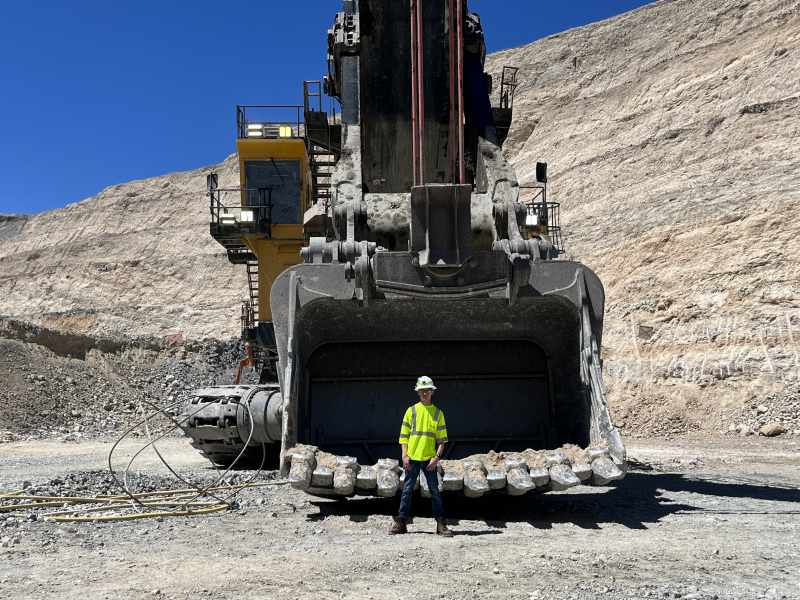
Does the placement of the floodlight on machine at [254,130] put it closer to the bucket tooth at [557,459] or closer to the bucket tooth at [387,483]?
the bucket tooth at [387,483]

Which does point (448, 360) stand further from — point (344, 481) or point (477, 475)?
point (344, 481)

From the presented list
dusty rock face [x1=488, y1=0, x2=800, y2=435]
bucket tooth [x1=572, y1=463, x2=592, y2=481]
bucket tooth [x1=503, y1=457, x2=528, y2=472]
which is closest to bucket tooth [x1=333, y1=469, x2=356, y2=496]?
bucket tooth [x1=503, y1=457, x2=528, y2=472]

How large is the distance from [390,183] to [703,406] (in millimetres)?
9303

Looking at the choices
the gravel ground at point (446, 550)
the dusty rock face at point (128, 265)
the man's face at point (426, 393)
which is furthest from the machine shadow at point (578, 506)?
the dusty rock face at point (128, 265)

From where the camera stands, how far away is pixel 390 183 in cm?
631

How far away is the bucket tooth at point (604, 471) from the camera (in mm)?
4438

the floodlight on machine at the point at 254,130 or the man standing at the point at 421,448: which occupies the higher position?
the floodlight on machine at the point at 254,130

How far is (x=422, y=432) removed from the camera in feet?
15.0

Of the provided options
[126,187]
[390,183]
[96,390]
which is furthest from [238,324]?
[390,183]

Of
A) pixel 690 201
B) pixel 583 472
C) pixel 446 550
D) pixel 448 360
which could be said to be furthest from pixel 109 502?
pixel 690 201

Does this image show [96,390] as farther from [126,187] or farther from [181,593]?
[126,187]

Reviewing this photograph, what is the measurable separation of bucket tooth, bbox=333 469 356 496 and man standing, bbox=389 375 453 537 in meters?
0.33

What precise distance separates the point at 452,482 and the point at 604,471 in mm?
955

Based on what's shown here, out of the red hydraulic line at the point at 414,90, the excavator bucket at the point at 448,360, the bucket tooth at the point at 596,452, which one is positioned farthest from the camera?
the red hydraulic line at the point at 414,90
